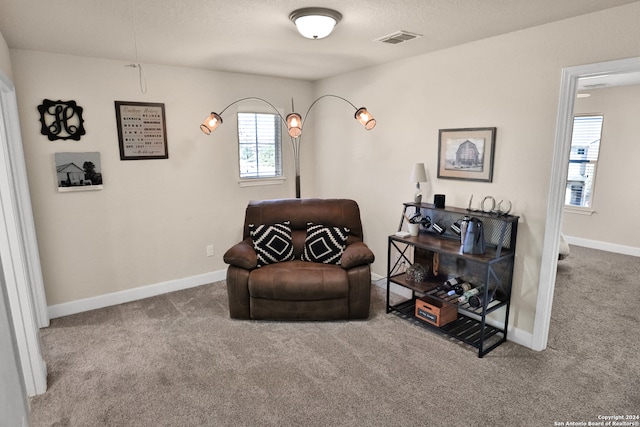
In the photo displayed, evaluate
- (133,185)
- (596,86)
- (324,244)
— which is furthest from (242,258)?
(596,86)

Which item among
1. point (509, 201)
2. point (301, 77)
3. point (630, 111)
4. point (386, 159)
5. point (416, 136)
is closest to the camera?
point (509, 201)

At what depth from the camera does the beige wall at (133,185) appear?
3.23 metres

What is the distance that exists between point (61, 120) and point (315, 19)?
248 centimetres

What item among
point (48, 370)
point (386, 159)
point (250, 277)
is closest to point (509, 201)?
point (386, 159)

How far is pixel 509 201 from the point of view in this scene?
9.47 feet

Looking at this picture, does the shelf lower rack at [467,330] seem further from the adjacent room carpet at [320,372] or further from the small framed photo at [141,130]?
the small framed photo at [141,130]

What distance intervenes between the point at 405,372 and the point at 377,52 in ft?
8.67

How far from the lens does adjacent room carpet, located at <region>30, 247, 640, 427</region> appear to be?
7.08 feet

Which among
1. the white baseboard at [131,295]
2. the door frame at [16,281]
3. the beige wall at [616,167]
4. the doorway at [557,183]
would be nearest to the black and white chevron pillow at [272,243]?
the white baseboard at [131,295]

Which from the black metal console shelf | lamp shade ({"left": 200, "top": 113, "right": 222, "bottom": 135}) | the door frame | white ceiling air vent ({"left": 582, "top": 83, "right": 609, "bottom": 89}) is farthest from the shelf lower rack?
white ceiling air vent ({"left": 582, "top": 83, "right": 609, "bottom": 89})

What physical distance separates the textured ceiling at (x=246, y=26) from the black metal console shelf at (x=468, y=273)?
4.57 feet

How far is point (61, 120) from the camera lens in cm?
324

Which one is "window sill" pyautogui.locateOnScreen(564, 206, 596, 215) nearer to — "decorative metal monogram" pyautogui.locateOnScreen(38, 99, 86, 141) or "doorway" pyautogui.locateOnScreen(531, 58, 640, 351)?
"doorway" pyautogui.locateOnScreen(531, 58, 640, 351)

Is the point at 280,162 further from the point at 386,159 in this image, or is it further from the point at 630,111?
the point at 630,111
